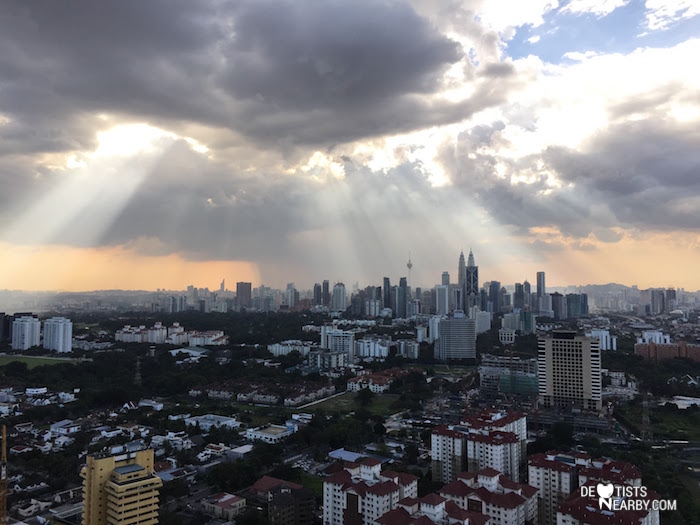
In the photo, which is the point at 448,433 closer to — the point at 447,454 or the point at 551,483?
the point at 447,454

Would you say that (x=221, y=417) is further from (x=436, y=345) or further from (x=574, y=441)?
(x=436, y=345)

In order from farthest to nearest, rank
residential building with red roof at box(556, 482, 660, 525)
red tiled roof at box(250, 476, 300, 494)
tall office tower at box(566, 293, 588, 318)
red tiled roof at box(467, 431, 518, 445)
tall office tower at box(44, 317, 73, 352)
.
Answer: tall office tower at box(566, 293, 588, 318) → tall office tower at box(44, 317, 73, 352) → red tiled roof at box(467, 431, 518, 445) → red tiled roof at box(250, 476, 300, 494) → residential building with red roof at box(556, 482, 660, 525)

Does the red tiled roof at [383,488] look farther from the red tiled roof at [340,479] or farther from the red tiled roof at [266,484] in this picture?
the red tiled roof at [266,484]

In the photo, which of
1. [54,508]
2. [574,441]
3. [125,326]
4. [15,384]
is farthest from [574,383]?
[125,326]

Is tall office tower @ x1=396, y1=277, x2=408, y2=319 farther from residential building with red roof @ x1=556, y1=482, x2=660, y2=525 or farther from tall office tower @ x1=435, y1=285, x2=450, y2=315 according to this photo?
residential building with red roof @ x1=556, y1=482, x2=660, y2=525

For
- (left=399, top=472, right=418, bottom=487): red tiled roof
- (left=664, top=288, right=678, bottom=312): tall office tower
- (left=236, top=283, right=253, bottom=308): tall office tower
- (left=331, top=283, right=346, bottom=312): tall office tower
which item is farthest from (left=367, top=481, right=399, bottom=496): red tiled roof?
(left=236, top=283, right=253, bottom=308): tall office tower

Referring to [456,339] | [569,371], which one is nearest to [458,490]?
[569,371]
